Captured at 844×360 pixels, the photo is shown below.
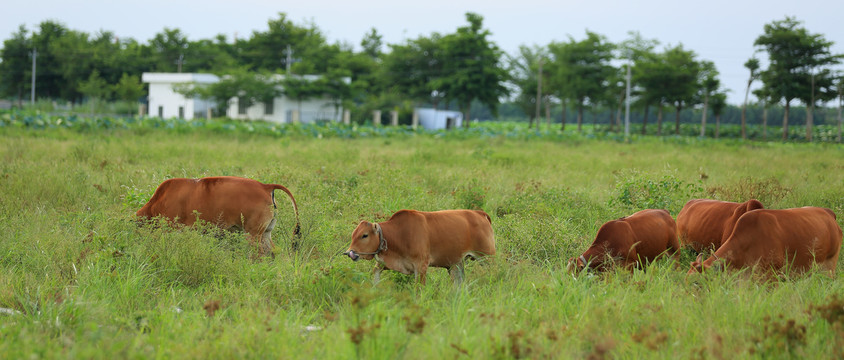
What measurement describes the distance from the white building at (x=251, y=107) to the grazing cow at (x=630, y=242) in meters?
38.0

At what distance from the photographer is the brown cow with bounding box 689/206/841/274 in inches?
195

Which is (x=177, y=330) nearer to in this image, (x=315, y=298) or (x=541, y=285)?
(x=315, y=298)

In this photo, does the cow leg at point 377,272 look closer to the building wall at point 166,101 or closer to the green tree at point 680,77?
the building wall at point 166,101

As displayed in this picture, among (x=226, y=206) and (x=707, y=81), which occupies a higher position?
(x=707, y=81)

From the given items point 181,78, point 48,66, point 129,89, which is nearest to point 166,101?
point 181,78

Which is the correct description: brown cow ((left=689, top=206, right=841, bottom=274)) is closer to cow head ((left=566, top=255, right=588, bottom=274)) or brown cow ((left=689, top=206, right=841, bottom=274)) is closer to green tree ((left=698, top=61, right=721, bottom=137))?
cow head ((left=566, top=255, right=588, bottom=274))

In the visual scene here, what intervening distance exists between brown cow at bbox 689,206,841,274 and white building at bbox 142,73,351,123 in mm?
38652

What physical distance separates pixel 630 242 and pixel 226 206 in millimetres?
3540

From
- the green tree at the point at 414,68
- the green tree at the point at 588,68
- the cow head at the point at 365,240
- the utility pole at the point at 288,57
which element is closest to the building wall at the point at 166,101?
the utility pole at the point at 288,57

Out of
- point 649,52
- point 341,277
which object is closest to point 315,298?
point 341,277

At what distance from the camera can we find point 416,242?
181 inches

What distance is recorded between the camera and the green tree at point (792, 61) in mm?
42594

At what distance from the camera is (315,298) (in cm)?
460

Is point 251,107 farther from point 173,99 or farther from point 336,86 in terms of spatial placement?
point 336,86
